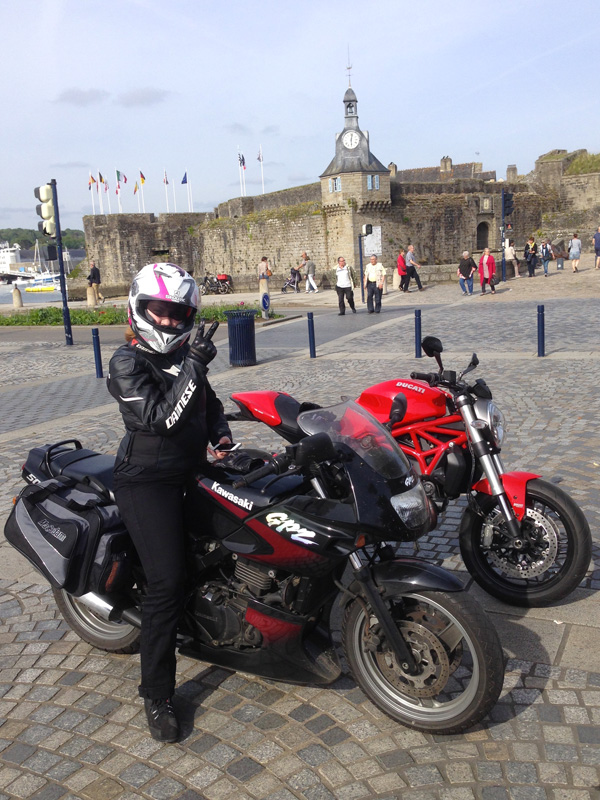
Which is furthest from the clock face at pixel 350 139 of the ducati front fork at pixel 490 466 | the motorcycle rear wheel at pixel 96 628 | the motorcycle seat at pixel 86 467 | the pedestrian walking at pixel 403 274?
the motorcycle rear wheel at pixel 96 628

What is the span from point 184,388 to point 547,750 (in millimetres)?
1808

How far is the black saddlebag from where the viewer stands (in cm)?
300

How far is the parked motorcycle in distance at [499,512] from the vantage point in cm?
362

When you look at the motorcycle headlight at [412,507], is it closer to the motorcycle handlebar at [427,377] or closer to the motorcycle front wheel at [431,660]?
the motorcycle front wheel at [431,660]

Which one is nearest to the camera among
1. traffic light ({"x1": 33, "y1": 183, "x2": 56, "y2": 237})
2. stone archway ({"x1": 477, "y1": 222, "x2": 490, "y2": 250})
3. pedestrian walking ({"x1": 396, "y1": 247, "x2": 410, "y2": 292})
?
traffic light ({"x1": 33, "y1": 183, "x2": 56, "y2": 237})

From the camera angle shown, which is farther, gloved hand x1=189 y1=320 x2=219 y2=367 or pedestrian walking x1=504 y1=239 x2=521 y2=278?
pedestrian walking x1=504 y1=239 x2=521 y2=278

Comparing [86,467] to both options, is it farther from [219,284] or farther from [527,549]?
[219,284]

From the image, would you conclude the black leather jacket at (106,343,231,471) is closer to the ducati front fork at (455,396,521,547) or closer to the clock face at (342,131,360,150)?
the ducati front fork at (455,396,521,547)

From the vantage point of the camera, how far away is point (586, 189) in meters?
52.8

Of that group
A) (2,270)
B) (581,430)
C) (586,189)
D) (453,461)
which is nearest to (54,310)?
(581,430)

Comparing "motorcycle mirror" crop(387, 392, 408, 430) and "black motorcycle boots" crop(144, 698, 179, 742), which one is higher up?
"motorcycle mirror" crop(387, 392, 408, 430)

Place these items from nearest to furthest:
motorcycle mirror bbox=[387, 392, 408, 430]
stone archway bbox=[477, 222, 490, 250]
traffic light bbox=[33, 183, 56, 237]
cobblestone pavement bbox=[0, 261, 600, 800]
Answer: cobblestone pavement bbox=[0, 261, 600, 800] < motorcycle mirror bbox=[387, 392, 408, 430] < traffic light bbox=[33, 183, 56, 237] < stone archway bbox=[477, 222, 490, 250]

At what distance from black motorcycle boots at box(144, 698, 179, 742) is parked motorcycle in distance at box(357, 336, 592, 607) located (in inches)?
61.6

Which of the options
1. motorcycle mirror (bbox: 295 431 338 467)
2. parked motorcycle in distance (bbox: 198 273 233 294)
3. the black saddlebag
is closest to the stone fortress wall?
parked motorcycle in distance (bbox: 198 273 233 294)
